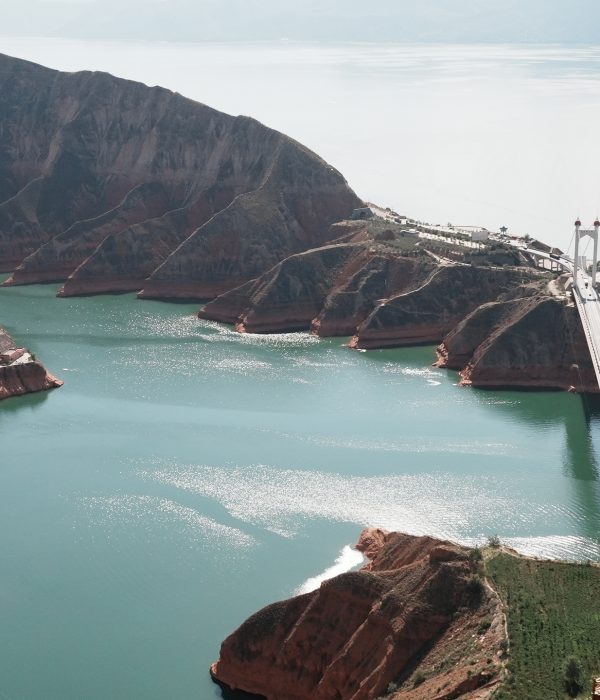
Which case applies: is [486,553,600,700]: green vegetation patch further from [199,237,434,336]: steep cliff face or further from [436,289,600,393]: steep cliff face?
[199,237,434,336]: steep cliff face

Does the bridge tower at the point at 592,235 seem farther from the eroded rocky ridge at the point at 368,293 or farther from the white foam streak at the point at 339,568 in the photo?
the white foam streak at the point at 339,568

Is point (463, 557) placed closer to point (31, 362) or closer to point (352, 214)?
point (31, 362)

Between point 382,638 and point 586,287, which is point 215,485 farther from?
point 586,287

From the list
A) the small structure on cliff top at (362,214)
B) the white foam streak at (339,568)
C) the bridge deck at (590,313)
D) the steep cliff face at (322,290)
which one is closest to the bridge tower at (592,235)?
the bridge deck at (590,313)

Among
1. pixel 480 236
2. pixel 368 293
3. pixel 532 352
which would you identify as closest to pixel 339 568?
pixel 532 352

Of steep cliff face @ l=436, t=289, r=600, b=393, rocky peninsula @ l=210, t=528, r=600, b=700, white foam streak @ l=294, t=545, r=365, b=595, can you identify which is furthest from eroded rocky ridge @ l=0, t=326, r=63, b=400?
rocky peninsula @ l=210, t=528, r=600, b=700

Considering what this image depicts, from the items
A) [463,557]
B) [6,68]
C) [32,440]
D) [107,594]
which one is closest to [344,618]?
[463,557]

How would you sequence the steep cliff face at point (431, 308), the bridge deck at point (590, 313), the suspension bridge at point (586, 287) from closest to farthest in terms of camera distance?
the bridge deck at point (590, 313) < the suspension bridge at point (586, 287) < the steep cliff face at point (431, 308)
